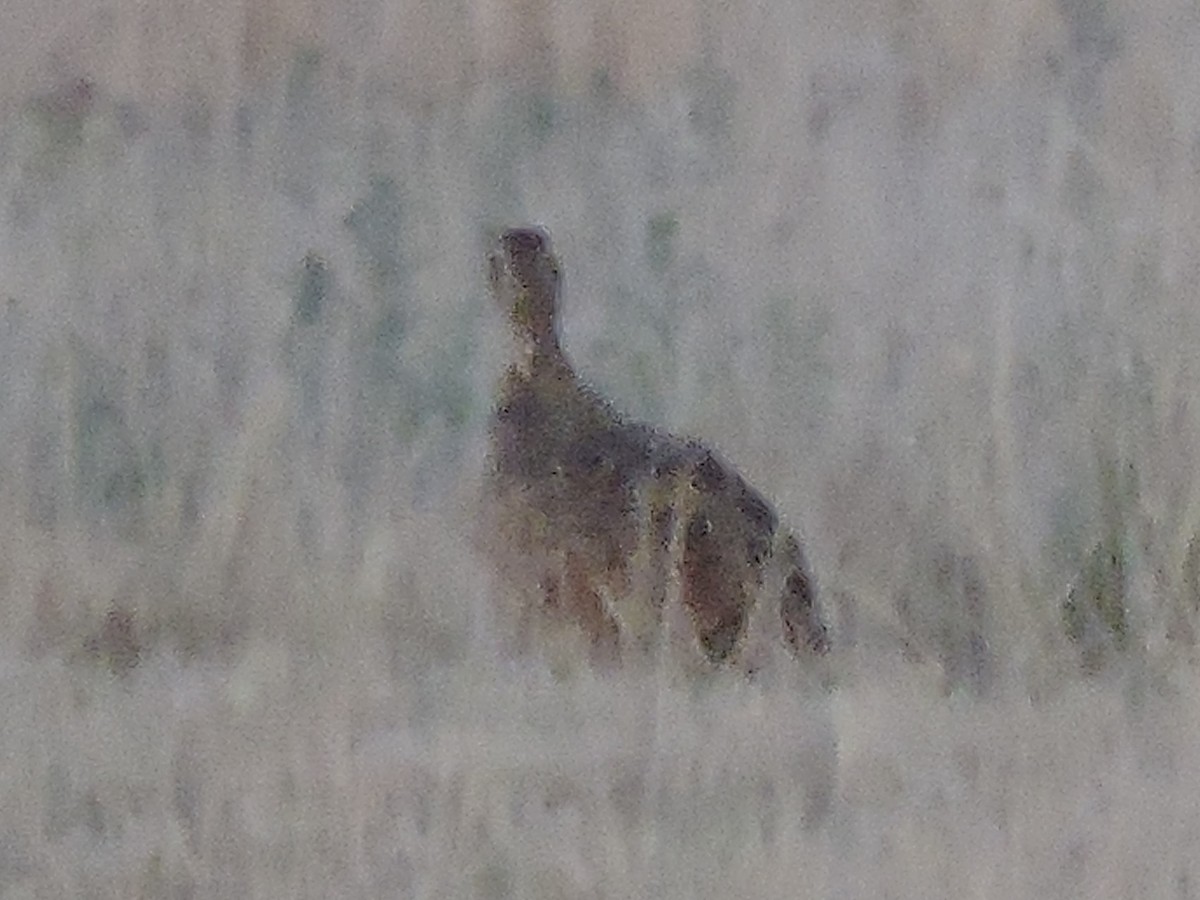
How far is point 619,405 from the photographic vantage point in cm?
88

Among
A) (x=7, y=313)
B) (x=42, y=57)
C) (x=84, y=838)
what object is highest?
(x=42, y=57)

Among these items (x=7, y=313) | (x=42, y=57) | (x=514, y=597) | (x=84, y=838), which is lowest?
(x=84, y=838)

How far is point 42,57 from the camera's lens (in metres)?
0.91

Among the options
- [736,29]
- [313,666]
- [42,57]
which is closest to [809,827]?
[313,666]

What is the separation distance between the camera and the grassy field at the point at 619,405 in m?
0.82

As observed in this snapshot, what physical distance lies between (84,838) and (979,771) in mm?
408

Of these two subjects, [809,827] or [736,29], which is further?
[736,29]

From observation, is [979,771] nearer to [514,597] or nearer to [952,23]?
[514,597]

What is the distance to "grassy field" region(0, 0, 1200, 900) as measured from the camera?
0.82 m

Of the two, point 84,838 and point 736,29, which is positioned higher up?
point 736,29

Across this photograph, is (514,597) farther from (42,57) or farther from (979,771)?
(42,57)

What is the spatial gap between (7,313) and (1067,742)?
1.81 feet

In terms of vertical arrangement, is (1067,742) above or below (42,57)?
below

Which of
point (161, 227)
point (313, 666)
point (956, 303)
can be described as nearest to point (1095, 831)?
point (956, 303)
